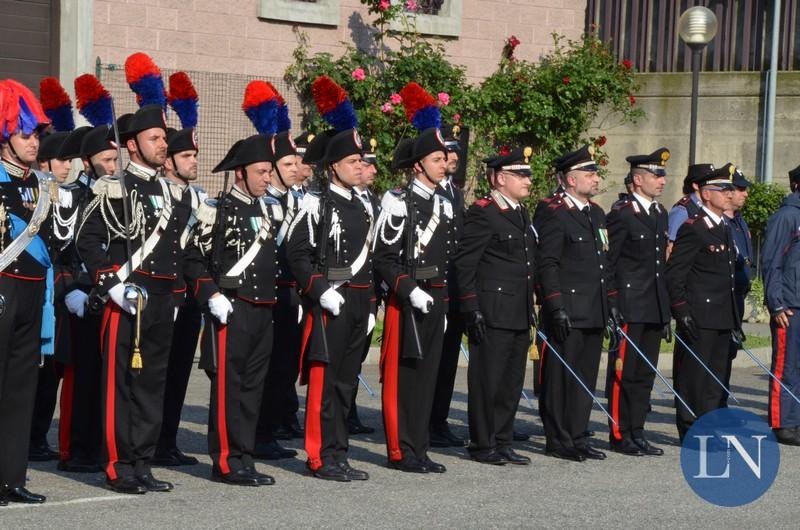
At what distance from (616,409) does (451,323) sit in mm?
1220

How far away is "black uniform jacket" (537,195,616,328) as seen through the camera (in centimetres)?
946

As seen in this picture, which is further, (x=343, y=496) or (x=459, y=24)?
(x=459, y=24)

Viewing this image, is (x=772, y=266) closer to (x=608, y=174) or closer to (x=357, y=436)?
(x=357, y=436)

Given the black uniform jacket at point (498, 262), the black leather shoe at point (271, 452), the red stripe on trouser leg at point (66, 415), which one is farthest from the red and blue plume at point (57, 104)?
the black uniform jacket at point (498, 262)

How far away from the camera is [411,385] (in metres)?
8.99

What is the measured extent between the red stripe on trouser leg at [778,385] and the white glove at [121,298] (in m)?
4.90

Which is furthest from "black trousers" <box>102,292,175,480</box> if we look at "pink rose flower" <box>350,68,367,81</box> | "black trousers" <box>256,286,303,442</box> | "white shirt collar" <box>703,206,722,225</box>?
"pink rose flower" <box>350,68,367,81</box>

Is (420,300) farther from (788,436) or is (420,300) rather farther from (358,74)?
(358,74)

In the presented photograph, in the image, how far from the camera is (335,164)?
870 cm

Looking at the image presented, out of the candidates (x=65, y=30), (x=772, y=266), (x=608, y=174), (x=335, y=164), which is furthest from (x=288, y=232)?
(x=608, y=174)

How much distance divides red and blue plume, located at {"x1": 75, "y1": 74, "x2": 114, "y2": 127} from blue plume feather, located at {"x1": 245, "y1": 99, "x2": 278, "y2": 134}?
0.81 meters

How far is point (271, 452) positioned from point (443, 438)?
4.30 feet

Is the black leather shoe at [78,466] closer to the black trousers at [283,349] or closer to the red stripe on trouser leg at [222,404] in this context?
the red stripe on trouser leg at [222,404]

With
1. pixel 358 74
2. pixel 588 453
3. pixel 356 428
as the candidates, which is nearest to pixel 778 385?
pixel 588 453
